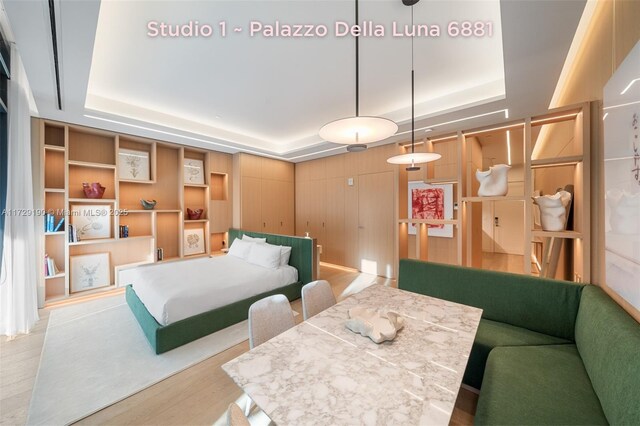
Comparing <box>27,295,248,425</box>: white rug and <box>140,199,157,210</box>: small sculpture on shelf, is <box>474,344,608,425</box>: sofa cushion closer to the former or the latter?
<box>27,295,248,425</box>: white rug

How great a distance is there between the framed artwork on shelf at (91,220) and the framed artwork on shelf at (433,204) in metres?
5.53

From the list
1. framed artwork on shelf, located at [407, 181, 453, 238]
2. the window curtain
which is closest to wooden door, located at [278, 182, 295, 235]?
framed artwork on shelf, located at [407, 181, 453, 238]

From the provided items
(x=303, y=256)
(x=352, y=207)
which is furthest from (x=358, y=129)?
(x=352, y=207)

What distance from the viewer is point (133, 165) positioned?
176 inches

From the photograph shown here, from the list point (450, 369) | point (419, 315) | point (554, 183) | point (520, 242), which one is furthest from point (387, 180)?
point (520, 242)

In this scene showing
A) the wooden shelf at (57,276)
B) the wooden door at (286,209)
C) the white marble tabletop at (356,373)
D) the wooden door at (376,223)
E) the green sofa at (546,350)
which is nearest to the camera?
the white marble tabletop at (356,373)

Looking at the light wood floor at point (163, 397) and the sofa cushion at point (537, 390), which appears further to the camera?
the light wood floor at point (163, 397)

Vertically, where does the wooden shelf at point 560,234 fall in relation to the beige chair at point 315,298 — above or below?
above

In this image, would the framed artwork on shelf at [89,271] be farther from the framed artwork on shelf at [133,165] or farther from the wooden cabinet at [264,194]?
the wooden cabinet at [264,194]

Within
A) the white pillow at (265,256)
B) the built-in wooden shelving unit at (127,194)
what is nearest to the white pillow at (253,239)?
the white pillow at (265,256)

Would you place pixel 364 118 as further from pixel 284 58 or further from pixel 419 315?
pixel 284 58

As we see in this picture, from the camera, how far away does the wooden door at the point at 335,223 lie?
5789 millimetres

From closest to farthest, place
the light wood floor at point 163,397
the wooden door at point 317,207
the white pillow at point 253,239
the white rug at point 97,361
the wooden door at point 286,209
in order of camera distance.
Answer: the light wood floor at point 163,397
the white rug at point 97,361
the white pillow at point 253,239
the wooden door at point 317,207
the wooden door at point 286,209

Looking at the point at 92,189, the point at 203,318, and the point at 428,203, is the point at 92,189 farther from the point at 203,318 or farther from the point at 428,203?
the point at 428,203
